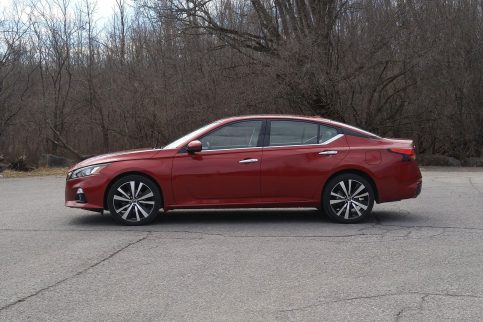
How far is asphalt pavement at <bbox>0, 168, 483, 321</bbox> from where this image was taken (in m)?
4.62

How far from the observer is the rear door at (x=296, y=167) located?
322 inches

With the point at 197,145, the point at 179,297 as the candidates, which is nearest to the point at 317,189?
the point at 197,145

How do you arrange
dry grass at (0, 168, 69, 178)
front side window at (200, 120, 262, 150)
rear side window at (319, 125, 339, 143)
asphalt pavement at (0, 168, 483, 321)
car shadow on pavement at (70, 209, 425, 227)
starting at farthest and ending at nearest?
dry grass at (0, 168, 69, 178) < car shadow on pavement at (70, 209, 425, 227) < rear side window at (319, 125, 339, 143) < front side window at (200, 120, 262, 150) < asphalt pavement at (0, 168, 483, 321)

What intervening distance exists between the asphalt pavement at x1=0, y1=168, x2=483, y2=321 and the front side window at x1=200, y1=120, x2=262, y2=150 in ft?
3.93

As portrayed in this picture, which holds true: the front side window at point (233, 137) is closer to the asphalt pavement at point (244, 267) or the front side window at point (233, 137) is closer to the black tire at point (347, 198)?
the asphalt pavement at point (244, 267)

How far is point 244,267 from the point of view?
5887mm

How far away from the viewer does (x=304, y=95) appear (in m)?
22.0

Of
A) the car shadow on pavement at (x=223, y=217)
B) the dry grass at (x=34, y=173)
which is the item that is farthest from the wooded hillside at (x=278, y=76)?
the car shadow on pavement at (x=223, y=217)

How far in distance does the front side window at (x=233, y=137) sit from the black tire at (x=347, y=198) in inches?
52.8

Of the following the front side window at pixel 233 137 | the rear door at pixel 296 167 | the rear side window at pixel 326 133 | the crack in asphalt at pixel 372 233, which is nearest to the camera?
the crack in asphalt at pixel 372 233

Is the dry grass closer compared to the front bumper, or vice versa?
the front bumper

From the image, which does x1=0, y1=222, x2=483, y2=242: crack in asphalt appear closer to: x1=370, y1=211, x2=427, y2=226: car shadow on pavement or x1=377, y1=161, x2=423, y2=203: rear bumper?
x1=370, y1=211, x2=427, y2=226: car shadow on pavement

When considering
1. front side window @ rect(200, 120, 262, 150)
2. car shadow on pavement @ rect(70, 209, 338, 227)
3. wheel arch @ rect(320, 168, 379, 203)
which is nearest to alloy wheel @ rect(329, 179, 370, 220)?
wheel arch @ rect(320, 168, 379, 203)

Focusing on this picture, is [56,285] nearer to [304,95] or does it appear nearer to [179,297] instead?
[179,297]
